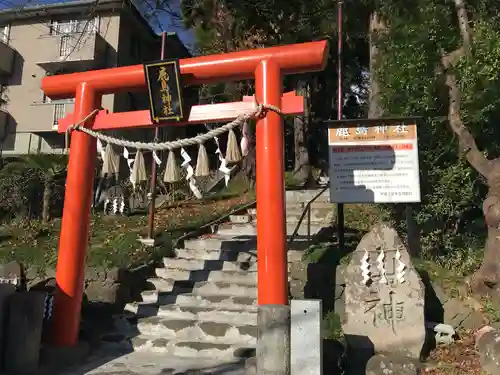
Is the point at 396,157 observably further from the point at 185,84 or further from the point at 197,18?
the point at 197,18

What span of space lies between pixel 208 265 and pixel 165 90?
3754mm

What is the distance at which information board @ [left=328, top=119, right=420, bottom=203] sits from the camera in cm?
747

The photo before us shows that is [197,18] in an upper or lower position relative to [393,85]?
upper

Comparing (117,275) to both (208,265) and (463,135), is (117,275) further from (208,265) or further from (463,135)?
(463,135)

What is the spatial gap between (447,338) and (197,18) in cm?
1294

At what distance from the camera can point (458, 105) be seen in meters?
7.80

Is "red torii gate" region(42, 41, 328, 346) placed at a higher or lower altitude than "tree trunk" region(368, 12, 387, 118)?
lower

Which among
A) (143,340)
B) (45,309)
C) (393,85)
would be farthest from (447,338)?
(45,309)

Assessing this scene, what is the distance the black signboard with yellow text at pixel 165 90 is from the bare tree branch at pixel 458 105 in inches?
175

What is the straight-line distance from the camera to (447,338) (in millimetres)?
6305

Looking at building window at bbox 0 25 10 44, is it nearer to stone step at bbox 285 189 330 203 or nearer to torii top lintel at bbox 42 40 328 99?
stone step at bbox 285 189 330 203

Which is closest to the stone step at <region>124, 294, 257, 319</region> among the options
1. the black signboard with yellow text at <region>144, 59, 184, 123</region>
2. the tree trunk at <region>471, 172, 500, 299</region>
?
the black signboard with yellow text at <region>144, 59, 184, 123</region>

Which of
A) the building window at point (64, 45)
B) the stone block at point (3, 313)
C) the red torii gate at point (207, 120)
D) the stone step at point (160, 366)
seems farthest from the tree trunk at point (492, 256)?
the building window at point (64, 45)

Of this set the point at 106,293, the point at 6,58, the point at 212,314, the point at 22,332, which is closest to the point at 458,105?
the point at 212,314
